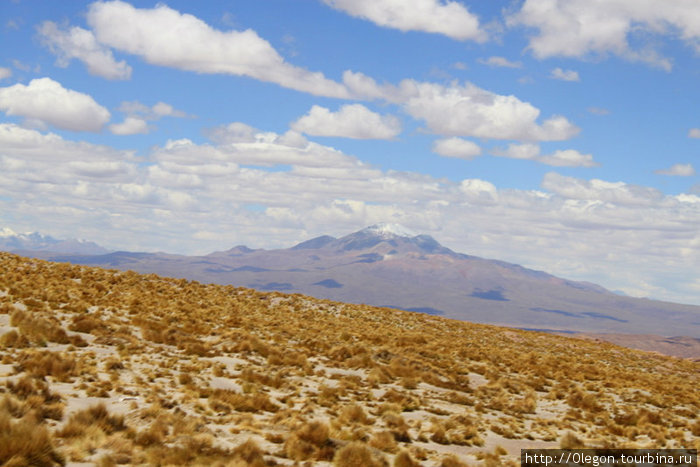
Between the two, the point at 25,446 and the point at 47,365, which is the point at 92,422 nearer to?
the point at 25,446

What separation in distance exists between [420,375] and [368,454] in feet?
52.0

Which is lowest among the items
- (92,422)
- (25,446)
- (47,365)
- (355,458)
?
(355,458)

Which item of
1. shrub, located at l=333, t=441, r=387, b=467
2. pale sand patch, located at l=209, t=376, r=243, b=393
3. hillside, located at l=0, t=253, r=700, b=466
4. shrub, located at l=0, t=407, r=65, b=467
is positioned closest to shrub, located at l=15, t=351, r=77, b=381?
hillside, located at l=0, t=253, r=700, b=466

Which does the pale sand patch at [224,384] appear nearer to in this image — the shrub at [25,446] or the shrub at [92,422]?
the shrub at [92,422]

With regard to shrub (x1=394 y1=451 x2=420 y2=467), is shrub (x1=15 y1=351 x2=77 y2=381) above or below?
above

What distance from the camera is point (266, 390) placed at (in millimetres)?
21625

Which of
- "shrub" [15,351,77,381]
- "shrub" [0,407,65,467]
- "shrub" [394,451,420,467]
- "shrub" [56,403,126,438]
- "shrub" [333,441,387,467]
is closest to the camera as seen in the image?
"shrub" [0,407,65,467]

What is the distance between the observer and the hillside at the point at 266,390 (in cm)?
1370

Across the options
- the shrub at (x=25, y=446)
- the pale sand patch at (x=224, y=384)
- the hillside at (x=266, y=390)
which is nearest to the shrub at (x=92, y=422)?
the hillside at (x=266, y=390)

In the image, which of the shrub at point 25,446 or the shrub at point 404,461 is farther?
the shrub at point 404,461

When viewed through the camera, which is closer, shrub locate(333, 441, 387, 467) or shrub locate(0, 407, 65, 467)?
shrub locate(0, 407, 65, 467)

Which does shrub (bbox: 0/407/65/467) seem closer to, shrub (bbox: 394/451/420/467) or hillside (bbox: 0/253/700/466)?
hillside (bbox: 0/253/700/466)

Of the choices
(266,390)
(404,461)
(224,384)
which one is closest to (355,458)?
(404,461)

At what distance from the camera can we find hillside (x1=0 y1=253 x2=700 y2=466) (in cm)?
1370
